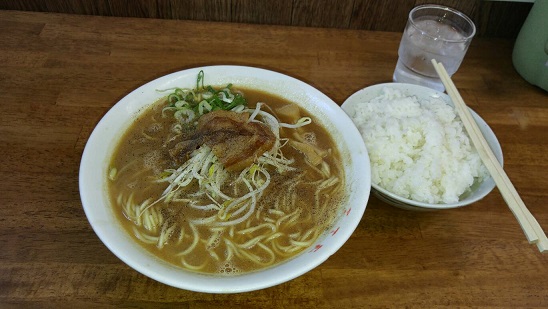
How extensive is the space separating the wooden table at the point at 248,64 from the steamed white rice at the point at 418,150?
0.14 m

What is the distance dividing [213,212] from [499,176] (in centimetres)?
109

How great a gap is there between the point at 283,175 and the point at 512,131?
4.22 feet

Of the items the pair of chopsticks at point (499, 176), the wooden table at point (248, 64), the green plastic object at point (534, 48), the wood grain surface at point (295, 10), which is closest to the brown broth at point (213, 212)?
the wooden table at point (248, 64)

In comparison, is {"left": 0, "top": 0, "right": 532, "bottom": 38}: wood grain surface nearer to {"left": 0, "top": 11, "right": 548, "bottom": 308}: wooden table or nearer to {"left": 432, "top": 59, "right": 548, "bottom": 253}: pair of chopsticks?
{"left": 0, "top": 11, "right": 548, "bottom": 308}: wooden table

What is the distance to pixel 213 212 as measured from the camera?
1.57 metres

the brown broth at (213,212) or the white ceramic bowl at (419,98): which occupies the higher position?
the white ceramic bowl at (419,98)

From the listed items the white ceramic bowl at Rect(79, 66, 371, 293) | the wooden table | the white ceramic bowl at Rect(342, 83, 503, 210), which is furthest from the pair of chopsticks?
the white ceramic bowl at Rect(79, 66, 371, 293)

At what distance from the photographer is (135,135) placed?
5.79 ft

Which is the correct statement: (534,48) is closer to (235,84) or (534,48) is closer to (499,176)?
(499,176)

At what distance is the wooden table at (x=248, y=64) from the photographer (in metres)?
1.49

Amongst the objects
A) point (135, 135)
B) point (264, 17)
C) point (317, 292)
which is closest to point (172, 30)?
point (264, 17)

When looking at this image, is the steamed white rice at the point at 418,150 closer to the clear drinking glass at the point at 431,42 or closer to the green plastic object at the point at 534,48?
the clear drinking glass at the point at 431,42

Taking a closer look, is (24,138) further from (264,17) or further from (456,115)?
(456,115)

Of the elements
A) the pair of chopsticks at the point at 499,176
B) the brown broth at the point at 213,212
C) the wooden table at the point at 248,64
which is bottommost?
the wooden table at the point at 248,64
